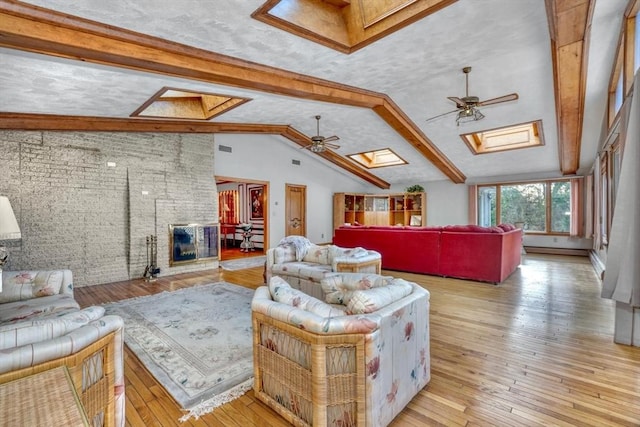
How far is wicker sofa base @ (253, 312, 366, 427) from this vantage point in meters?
1.45

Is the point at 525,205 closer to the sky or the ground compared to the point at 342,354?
closer to the sky

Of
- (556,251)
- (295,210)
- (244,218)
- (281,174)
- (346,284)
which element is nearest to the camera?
(346,284)

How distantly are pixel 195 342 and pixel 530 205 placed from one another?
909 centimetres

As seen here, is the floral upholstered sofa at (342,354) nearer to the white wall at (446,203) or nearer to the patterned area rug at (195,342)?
the patterned area rug at (195,342)

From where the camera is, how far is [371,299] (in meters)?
1.61

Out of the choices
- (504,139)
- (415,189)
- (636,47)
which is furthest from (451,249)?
(415,189)

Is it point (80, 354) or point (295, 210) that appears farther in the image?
point (295, 210)

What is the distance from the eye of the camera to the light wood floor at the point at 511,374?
1.72m

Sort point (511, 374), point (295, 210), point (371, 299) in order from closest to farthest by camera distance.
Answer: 1. point (371, 299)
2. point (511, 374)
3. point (295, 210)

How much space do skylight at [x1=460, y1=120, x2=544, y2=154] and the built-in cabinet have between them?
2.58 meters

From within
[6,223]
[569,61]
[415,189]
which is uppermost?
[569,61]

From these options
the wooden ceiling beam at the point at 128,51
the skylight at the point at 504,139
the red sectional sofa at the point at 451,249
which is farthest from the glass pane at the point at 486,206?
the wooden ceiling beam at the point at 128,51

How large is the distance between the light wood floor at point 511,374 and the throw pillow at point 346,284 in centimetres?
74

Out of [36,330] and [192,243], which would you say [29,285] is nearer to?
[36,330]
